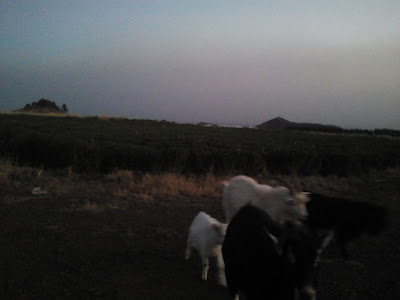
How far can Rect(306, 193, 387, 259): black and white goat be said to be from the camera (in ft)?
19.1

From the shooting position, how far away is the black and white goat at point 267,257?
3.39 m

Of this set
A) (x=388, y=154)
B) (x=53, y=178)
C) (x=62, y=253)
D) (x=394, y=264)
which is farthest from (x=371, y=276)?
(x=388, y=154)

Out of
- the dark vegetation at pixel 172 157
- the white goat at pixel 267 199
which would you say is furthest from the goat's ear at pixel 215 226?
the dark vegetation at pixel 172 157

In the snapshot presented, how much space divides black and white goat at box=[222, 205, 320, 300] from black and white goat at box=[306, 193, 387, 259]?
1.86m

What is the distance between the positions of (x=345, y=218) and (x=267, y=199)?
130 centimetres

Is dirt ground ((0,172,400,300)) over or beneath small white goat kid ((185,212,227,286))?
beneath

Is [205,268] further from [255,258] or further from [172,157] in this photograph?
[172,157]

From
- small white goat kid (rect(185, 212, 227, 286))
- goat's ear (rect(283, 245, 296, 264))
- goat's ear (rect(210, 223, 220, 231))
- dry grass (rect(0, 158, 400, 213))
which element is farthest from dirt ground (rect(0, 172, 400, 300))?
goat's ear (rect(283, 245, 296, 264))

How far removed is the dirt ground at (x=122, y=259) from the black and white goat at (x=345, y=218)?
1.66 ft

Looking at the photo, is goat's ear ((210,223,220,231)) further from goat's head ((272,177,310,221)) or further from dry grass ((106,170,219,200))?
dry grass ((106,170,219,200))

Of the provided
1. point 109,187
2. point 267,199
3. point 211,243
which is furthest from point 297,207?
point 109,187

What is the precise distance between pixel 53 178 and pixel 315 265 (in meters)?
9.85

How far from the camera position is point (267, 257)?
12.5 feet

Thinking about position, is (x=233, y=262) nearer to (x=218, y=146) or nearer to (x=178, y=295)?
(x=178, y=295)
